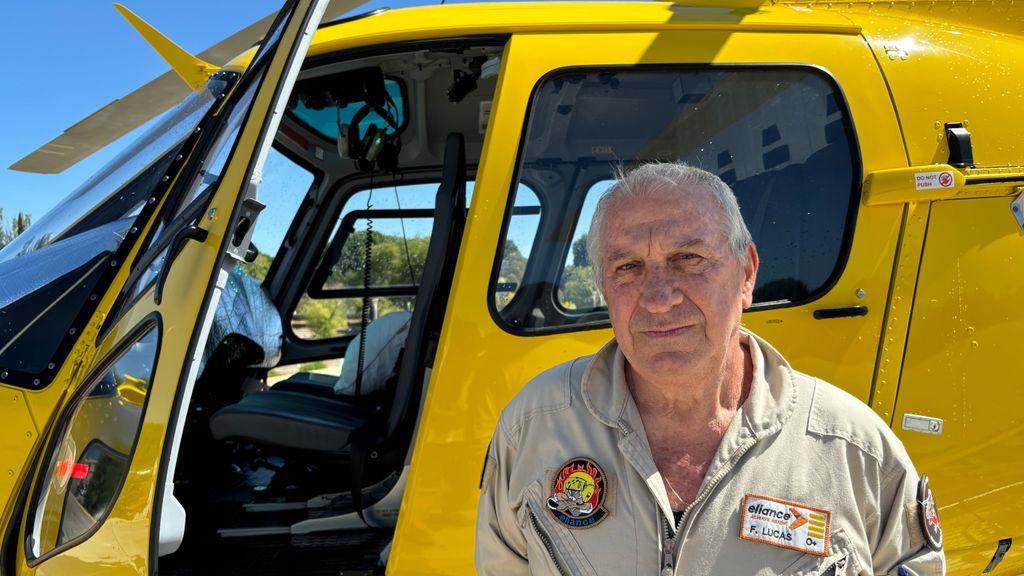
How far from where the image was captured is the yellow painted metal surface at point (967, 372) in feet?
5.83

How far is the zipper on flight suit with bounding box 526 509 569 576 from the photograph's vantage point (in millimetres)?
1178

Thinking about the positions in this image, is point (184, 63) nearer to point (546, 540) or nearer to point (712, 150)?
point (712, 150)

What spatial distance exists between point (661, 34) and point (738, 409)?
3.58 feet

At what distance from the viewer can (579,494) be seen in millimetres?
1194

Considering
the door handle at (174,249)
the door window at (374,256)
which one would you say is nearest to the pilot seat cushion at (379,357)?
the door window at (374,256)

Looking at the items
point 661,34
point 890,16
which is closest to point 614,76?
point 661,34

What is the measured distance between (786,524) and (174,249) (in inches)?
52.7

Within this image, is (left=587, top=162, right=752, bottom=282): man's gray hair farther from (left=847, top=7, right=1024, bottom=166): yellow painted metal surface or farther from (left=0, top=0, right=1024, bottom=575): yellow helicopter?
(left=847, top=7, right=1024, bottom=166): yellow painted metal surface

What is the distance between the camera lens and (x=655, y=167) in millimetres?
1303

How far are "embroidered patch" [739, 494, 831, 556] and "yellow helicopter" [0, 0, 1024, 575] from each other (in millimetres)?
732

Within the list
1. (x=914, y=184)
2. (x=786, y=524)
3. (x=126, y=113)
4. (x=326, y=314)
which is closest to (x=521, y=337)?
(x=786, y=524)

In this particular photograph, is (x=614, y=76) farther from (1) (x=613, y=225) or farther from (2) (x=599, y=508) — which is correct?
(2) (x=599, y=508)

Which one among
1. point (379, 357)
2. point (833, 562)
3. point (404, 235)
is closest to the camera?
point (833, 562)

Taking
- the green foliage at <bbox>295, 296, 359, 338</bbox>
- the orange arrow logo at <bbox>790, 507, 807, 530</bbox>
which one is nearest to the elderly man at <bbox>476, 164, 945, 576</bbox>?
the orange arrow logo at <bbox>790, 507, 807, 530</bbox>
